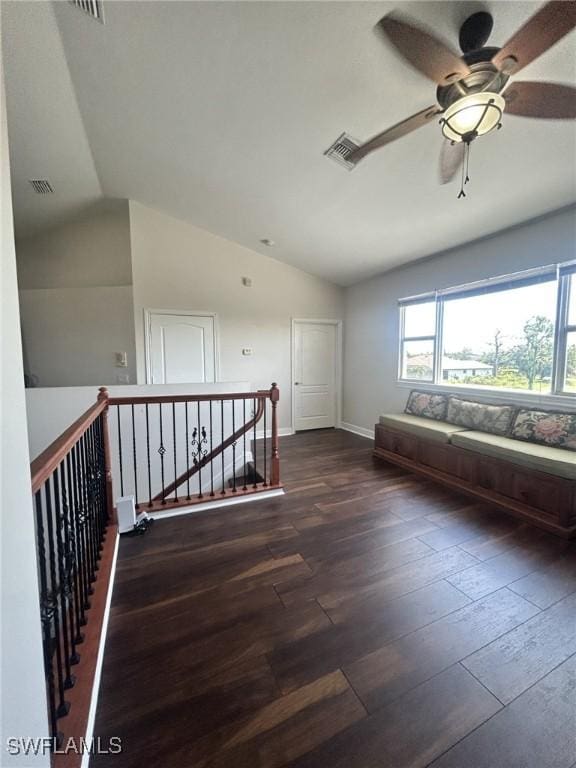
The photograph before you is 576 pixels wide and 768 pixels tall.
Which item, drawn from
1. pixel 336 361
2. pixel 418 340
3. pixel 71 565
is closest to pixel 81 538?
pixel 71 565

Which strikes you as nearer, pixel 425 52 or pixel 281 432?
pixel 425 52

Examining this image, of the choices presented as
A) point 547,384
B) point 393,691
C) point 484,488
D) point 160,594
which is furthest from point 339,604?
point 547,384

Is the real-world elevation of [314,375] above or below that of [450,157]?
below

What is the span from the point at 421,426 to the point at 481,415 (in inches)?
23.6

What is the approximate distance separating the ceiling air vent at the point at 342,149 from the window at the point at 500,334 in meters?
2.05

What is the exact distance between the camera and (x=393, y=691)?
1.20m

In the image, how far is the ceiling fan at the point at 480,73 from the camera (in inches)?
45.7

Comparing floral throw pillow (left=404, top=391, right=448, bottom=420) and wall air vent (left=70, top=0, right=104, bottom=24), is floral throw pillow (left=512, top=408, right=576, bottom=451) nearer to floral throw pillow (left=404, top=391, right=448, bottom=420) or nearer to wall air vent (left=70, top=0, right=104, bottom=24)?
floral throw pillow (left=404, top=391, right=448, bottom=420)

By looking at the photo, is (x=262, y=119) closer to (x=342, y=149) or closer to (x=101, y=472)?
(x=342, y=149)

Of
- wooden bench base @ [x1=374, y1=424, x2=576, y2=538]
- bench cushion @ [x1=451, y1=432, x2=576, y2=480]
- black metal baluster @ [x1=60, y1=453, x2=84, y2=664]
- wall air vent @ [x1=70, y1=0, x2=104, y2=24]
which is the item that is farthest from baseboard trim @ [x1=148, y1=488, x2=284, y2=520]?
wall air vent @ [x1=70, y1=0, x2=104, y2=24]

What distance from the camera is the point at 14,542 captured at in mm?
650

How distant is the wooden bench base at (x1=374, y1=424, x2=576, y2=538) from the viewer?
2207 mm

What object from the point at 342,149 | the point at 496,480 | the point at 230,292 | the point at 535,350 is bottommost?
the point at 496,480

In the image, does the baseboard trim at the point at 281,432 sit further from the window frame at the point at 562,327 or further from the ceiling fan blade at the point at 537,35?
the ceiling fan blade at the point at 537,35
